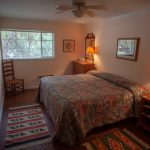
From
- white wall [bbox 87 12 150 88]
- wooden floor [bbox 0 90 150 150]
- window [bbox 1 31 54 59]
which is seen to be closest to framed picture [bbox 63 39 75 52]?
window [bbox 1 31 54 59]

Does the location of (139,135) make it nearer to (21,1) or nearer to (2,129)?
(2,129)

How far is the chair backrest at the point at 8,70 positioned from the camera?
14.1 feet

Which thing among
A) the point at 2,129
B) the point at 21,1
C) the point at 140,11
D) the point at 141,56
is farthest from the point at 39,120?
the point at 140,11

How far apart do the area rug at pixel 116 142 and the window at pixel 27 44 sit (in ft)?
11.2

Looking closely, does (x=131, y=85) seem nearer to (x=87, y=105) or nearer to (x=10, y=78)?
(x=87, y=105)

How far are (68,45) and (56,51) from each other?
50 centimetres

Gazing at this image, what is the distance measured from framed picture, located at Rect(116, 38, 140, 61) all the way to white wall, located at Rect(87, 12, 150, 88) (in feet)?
0.31

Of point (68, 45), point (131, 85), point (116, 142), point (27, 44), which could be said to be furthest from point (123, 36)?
point (27, 44)

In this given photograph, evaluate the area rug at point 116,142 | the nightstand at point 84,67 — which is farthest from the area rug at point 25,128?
the nightstand at point 84,67

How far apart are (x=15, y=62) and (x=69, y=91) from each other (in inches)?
102

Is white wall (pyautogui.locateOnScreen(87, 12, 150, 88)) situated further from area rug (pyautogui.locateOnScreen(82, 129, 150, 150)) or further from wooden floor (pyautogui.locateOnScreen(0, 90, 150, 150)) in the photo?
area rug (pyautogui.locateOnScreen(82, 129, 150, 150))

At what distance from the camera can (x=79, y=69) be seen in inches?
190

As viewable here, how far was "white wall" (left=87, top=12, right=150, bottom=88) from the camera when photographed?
2973 millimetres

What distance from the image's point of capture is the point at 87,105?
2311 mm
